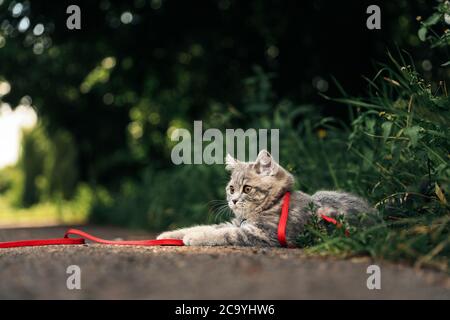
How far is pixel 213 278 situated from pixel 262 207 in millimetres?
1614

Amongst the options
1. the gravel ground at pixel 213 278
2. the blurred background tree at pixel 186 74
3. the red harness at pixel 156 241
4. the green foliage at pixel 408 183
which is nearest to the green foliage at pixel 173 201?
the blurred background tree at pixel 186 74

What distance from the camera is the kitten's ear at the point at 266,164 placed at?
4496mm

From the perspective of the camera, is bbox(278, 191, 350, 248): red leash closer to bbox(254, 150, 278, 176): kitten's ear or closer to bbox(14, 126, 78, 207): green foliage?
bbox(254, 150, 278, 176): kitten's ear

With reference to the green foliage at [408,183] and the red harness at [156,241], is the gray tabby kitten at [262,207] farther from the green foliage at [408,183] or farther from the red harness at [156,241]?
the green foliage at [408,183]

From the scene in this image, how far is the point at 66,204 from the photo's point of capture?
14.9 metres

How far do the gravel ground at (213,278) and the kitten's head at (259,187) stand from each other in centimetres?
83

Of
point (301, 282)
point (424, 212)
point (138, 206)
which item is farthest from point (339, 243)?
point (138, 206)

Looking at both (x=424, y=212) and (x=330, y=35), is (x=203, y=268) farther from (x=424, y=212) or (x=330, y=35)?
(x=330, y=35)

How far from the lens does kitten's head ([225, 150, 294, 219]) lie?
14.7ft

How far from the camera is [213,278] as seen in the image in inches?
115

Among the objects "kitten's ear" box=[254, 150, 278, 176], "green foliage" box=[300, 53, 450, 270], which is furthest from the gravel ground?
"kitten's ear" box=[254, 150, 278, 176]

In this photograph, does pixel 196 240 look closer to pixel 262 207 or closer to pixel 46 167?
pixel 262 207
